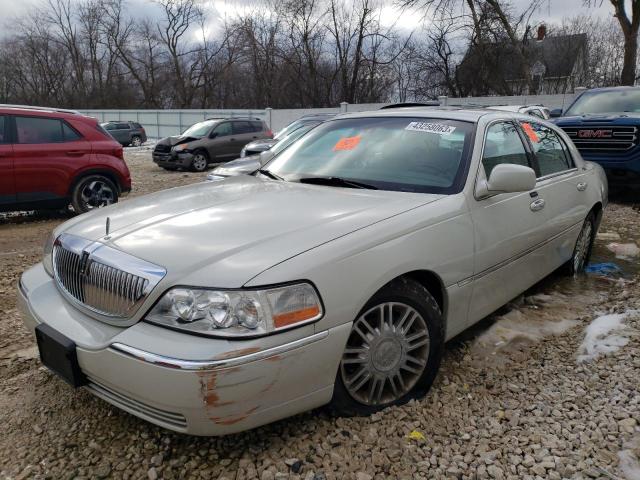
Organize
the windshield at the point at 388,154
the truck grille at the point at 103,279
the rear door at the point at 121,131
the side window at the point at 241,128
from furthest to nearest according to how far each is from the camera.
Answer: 1. the rear door at the point at 121,131
2. the side window at the point at 241,128
3. the windshield at the point at 388,154
4. the truck grille at the point at 103,279

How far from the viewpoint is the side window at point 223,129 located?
16188mm

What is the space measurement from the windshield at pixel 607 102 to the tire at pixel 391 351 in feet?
27.1

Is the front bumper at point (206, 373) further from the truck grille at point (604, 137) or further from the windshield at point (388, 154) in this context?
the truck grille at point (604, 137)

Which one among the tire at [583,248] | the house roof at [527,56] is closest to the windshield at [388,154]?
the tire at [583,248]

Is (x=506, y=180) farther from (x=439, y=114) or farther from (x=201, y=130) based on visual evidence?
(x=201, y=130)

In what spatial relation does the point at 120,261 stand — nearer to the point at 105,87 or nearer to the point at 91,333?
the point at 91,333

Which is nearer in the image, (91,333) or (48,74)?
(91,333)

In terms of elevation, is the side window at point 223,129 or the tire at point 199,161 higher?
the side window at point 223,129

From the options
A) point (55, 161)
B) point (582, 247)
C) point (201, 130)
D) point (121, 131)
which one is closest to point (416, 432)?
point (582, 247)

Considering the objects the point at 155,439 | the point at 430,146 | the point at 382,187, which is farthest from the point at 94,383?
the point at 430,146

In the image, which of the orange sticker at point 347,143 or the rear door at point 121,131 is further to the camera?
the rear door at point 121,131

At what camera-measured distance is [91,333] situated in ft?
7.02

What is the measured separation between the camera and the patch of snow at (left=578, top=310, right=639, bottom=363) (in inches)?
127

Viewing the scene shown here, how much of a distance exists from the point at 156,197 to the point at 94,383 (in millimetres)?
1322
